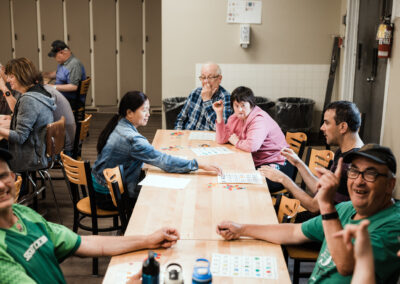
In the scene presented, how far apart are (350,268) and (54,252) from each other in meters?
1.18

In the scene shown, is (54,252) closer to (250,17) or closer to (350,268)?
(350,268)

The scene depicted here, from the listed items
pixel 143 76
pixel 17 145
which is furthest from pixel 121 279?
pixel 143 76

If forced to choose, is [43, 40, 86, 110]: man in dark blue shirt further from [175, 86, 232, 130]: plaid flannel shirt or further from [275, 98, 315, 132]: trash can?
[275, 98, 315, 132]: trash can

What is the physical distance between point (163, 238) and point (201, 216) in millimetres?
444

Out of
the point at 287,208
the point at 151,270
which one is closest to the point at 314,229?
the point at 287,208

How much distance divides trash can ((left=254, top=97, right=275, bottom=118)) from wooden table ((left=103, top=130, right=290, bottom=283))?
3.11 m

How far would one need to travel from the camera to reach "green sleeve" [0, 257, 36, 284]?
1.65 meters

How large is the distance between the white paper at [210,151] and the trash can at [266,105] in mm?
2618

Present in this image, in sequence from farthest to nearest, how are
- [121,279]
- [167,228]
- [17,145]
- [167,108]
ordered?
[167,108]
[17,145]
[167,228]
[121,279]

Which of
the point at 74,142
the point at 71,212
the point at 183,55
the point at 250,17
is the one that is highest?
the point at 250,17

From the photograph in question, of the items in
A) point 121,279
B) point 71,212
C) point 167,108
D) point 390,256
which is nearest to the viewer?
point 390,256

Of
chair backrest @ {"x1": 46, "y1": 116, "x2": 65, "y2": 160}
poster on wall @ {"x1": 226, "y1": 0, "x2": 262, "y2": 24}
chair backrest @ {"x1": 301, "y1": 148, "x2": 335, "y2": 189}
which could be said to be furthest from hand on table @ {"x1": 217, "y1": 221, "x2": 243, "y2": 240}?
poster on wall @ {"x1": 226, "y1": 0, "x2": 262, "y2": 24}

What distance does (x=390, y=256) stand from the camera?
182 cm

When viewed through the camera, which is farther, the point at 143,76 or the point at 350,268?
the point at 143,76
